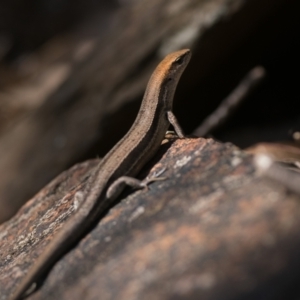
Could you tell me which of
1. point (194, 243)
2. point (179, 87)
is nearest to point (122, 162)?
point (194, 243)

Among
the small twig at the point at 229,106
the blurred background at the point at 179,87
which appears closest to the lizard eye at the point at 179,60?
the small twig at the point at 229,106

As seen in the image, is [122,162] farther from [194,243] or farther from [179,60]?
[194,243]

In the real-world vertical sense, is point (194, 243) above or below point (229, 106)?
above

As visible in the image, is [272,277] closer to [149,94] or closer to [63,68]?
[149,94]

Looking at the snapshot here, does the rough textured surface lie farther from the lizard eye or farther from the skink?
the lizard eye

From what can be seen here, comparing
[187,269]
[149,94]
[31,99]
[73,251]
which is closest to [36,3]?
[31,99]

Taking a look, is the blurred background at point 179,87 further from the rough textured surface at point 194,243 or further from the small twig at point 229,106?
the rough textured surface at point 194,243
